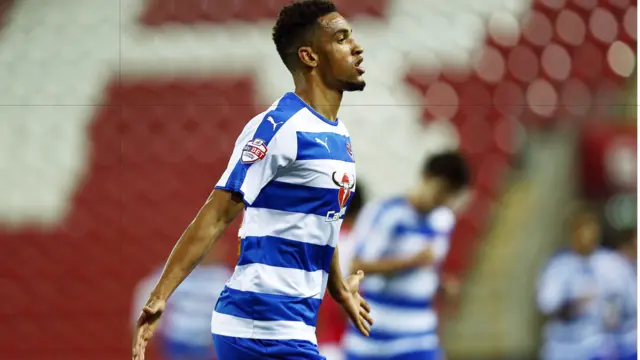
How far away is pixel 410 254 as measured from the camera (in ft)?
13.0

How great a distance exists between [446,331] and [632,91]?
1.49m

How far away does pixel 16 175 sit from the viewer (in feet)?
14.9

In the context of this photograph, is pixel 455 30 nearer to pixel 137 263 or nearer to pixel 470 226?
pixel 470 226

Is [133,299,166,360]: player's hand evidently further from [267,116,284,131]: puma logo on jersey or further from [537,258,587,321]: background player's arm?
[537,258,587,321]: background player's arm

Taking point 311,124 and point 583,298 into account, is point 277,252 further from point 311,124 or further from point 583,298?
point 583,298

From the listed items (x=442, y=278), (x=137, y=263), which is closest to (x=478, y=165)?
(x=442, y=278)

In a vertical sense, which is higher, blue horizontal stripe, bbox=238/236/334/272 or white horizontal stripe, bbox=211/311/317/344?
blue horizontal stripe, bbox=238/236/334/272

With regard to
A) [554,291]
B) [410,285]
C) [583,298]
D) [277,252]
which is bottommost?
[583,298]

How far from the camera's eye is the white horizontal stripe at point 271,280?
79.1 inches

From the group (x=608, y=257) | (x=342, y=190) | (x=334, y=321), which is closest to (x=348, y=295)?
(x=342, y=190)

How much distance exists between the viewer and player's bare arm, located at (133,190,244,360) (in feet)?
6.15

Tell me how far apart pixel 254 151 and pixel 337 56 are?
357mm

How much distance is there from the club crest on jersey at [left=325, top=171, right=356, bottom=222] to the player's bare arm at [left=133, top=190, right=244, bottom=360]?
221mm

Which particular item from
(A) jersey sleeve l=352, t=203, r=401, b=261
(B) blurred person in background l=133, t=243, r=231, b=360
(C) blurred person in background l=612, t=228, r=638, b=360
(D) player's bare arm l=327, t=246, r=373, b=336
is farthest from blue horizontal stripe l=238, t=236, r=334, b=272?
(C) blurred person in background l=612, t=228, r=638, b=360
